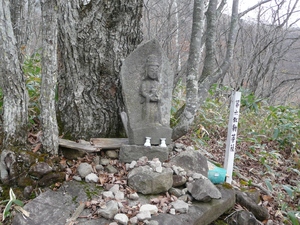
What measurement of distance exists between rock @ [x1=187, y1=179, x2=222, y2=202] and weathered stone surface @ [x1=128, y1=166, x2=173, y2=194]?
0.23 meters

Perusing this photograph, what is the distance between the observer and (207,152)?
14.6 feet

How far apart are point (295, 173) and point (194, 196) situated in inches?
113

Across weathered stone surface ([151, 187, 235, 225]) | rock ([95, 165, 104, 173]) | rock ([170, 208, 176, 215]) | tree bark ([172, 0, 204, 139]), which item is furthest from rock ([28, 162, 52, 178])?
tree bark ([172, 0, 204, 139])

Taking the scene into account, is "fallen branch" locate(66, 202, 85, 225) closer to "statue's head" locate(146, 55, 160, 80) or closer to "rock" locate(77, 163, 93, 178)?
"rock" locate(77, 163, 93, 178)

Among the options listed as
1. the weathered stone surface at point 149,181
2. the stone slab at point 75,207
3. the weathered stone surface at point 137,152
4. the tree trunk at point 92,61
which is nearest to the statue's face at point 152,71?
the tree trunk at point 92,61

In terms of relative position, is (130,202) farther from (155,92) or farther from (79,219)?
(155,92)

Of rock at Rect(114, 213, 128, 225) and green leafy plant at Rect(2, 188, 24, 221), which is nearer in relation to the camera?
rock at Rect(114, 213, 128, 225)

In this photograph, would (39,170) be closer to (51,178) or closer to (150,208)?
(51,178)

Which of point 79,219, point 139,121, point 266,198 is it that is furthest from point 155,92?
point 266,198

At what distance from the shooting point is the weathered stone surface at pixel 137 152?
2.95m

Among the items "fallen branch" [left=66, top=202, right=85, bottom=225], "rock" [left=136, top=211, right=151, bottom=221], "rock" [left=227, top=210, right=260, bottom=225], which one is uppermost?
"rock" [left=136, top=211, right=151, bottom=221]

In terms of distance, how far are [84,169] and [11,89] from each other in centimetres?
108

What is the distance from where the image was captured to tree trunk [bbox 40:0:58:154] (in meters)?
2.53

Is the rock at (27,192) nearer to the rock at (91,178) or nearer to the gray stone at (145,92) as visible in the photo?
the rock at (91,178)
